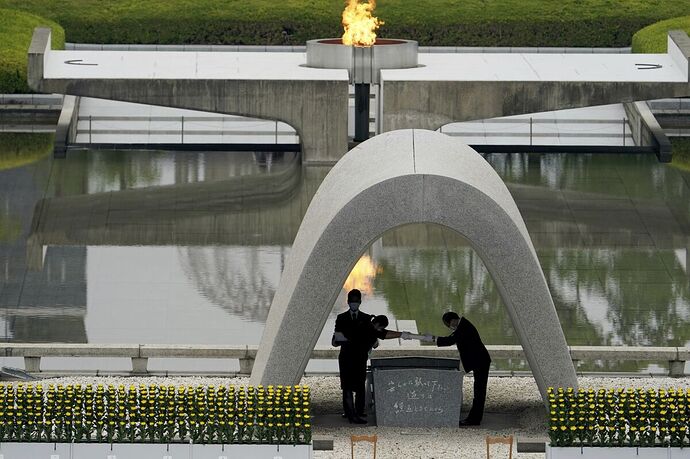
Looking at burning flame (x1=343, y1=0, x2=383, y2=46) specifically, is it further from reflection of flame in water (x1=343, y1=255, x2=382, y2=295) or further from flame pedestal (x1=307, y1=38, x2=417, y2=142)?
reflection of flame in water (x1=343, y1=255, x2=382, y2=295)

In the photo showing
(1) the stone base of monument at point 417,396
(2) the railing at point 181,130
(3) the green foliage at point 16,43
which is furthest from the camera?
(3) the green foliage at point 16,43

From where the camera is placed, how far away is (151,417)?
798 inches

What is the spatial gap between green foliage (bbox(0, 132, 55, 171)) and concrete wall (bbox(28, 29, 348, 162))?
157 centimetres

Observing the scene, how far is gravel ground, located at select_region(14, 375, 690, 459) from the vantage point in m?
21.0

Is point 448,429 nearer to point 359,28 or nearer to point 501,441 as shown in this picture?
point 501,441

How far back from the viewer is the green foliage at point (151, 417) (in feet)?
66.3

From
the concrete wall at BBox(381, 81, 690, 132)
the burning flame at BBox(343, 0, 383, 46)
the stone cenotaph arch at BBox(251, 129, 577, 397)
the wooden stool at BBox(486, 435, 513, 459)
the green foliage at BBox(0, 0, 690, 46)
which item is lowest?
the wooden stool at BBox(486, 435, 513, 459)

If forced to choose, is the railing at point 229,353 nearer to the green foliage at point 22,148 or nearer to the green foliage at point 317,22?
the green foliage at point 22,148

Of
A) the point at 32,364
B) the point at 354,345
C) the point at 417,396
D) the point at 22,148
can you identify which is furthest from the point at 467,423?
the point at 22,148

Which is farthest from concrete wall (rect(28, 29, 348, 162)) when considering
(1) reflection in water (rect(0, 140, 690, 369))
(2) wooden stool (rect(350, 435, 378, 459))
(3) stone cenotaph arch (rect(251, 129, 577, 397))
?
(2) wooden stool (rect(350, 435, 378, 459))

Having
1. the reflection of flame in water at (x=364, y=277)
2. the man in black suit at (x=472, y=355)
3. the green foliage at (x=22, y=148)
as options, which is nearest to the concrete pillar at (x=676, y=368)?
the man in black suit at (x=472, y=355)

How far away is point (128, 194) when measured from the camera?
38.0 m

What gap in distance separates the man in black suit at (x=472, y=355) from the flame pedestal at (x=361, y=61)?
20.1 meters

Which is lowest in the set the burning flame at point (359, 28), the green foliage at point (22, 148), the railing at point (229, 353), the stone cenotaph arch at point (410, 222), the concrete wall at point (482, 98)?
the railing at point (229, 353)
